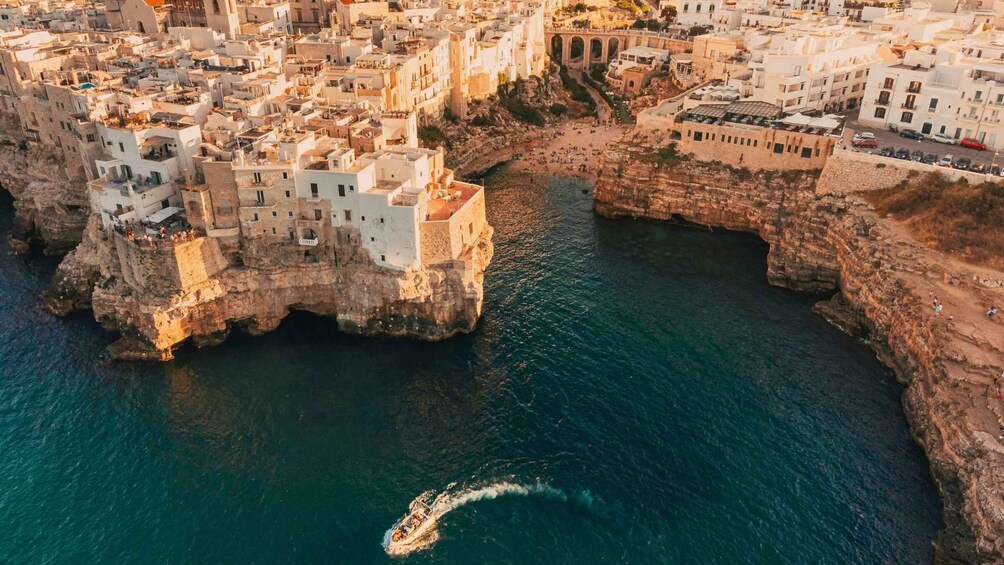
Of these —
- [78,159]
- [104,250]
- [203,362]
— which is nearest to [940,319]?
[203,362]

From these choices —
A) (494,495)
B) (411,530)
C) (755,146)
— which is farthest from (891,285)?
(411,530)

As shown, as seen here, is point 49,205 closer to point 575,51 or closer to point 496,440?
point 496,440

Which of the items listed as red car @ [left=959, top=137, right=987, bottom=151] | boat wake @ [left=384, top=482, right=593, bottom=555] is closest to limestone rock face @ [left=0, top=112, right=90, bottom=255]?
boat wake @ [left=384, top=482, right=593, bottom=555]

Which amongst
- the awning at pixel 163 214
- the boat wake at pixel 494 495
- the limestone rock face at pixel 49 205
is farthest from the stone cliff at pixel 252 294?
the boat wake at pixel 494 495

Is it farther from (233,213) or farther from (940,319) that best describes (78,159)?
(940,319)

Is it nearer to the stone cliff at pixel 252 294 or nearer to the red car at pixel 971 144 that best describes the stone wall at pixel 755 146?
the red car at pixel 971 144
